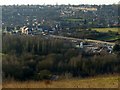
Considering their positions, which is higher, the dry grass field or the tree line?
the dry grass field

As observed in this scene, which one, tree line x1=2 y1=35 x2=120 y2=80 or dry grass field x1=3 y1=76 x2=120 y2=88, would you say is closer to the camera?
dry grass field x1=3 y1=76 x2=120 y2=88

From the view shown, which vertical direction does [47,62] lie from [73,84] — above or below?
below

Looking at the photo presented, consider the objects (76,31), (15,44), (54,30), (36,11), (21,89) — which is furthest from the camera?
(36,11)

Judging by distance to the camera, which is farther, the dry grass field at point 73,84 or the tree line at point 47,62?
the tree line at point 47,62

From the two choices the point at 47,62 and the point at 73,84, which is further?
the point at 47,62

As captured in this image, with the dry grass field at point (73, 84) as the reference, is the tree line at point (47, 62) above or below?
below

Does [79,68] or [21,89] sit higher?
[21,89]

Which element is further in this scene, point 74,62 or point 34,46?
point 34,46

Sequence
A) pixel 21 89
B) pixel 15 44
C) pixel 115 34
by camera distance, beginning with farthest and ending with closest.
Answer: pixel 115 34
pixel 15 44
pixel 21 89

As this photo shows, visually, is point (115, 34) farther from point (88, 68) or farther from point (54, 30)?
point (88, 68)

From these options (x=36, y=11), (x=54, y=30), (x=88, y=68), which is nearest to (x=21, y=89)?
(x=88, y=68)
